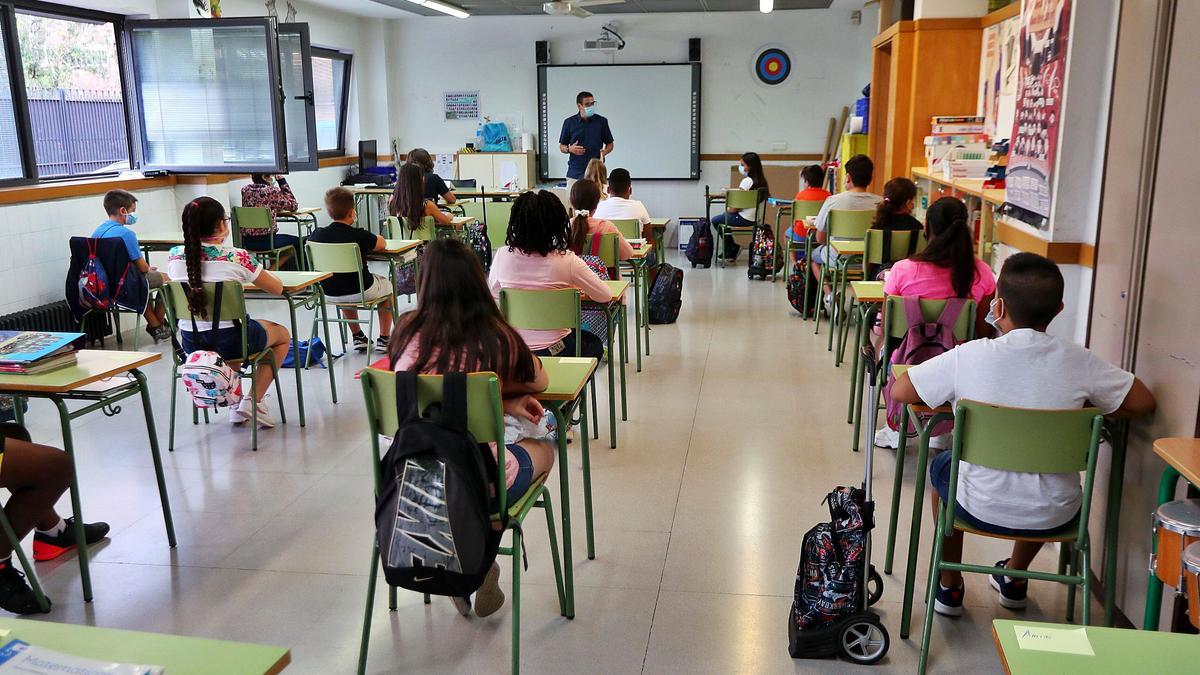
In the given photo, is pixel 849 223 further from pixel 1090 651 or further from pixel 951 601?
pixel 1090 651

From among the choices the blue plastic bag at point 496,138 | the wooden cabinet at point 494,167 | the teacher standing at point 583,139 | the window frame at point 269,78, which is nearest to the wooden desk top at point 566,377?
the window frame at point 269,78

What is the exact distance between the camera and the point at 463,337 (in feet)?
7.89

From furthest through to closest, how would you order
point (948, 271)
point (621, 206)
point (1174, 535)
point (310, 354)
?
point (621, 206), point (310, 354), point (948, 271), point (1174, 535)

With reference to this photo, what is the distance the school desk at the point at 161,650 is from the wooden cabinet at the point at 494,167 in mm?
10005

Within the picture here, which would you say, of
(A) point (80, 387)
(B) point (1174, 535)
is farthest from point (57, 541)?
(B) point (1174, 535)

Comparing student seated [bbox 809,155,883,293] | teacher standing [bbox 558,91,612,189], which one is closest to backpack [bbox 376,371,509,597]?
student seated [bbox 809,155,883,293]

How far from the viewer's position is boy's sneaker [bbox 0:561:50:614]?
2797 millimetres

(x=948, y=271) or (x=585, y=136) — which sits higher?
(x=585, y=136)

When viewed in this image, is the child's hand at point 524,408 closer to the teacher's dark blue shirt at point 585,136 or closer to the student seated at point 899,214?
the student seated at point 899,214

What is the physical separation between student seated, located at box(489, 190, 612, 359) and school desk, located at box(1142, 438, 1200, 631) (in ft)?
7.68

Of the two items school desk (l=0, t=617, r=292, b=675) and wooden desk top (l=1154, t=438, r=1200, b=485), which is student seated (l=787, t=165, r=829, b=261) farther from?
school desk (l=0, t=617, r=292, b=675)

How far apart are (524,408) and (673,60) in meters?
9.27

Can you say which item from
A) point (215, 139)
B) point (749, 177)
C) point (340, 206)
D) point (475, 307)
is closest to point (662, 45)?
point (749, 177)

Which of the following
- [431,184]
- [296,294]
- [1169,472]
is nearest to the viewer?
[1169,472]
